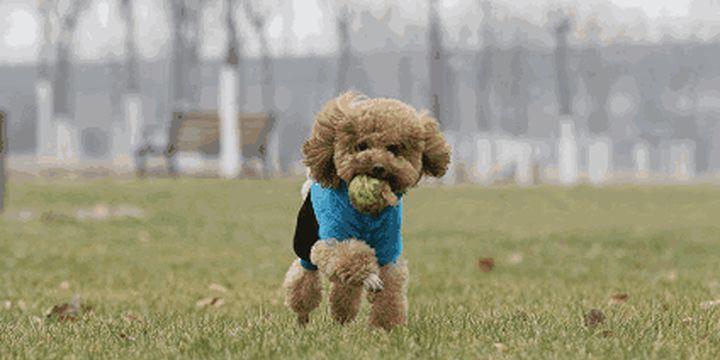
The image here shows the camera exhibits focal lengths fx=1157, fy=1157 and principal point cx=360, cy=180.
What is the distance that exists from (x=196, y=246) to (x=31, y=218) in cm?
388

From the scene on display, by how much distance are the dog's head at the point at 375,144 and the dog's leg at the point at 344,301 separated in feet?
2.20

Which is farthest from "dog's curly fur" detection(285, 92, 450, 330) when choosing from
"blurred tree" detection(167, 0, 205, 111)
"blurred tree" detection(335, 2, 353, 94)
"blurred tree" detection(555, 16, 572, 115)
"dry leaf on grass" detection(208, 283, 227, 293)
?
"blurred tree" detection(335, 2, 353, 94)

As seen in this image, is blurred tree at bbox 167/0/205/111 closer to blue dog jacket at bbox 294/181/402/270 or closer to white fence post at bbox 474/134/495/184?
white fence post at bbox 474/134/495/184

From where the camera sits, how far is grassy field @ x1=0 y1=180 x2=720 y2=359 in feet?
16.0

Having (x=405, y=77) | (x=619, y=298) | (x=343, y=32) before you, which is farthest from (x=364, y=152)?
(x=405, y=77)

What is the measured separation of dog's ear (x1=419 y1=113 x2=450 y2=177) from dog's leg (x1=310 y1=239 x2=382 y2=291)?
0.44 m

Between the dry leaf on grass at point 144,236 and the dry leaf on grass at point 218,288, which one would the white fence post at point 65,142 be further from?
the dry leaf on grass at point 218,288

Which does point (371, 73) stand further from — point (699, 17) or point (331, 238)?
point (331, 238)

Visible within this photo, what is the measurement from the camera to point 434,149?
4953mm

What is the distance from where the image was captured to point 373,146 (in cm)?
481

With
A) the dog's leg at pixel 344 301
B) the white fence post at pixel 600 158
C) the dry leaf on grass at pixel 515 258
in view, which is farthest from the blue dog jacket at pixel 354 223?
the white fence post at pixel 600 158

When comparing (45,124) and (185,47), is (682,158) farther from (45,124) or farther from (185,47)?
(45,124)

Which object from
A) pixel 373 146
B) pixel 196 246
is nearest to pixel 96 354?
pixel 373 146

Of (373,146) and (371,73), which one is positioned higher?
(371,73)
